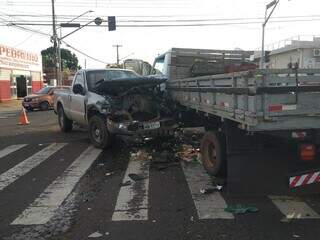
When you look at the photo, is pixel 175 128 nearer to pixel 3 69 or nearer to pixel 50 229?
pixel 50 229

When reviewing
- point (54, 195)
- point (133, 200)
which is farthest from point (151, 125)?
point (133, 200)

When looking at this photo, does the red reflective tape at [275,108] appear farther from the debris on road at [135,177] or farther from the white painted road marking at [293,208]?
the debris on road at [135,177]

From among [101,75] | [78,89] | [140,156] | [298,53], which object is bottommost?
[140,156]

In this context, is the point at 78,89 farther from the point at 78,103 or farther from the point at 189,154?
the point at 189,154

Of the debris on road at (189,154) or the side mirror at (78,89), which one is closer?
the debris on road at (189,154)

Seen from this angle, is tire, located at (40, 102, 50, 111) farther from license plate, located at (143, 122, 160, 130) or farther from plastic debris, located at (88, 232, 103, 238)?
plastic debris, located at (88, 232, 103, 238)

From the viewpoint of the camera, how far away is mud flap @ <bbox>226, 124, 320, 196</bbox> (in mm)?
8125

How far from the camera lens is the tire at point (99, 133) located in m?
13.1

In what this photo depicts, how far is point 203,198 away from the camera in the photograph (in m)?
8.17

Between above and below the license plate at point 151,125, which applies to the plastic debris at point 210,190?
below

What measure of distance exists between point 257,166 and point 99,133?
19.6ft

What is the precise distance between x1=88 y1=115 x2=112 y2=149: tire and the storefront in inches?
1410

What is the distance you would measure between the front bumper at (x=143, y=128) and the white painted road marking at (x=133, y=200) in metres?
1.84

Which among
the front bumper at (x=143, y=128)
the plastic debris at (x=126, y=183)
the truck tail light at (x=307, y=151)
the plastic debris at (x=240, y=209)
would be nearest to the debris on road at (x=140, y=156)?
the front bumper at (x=143, y=128)
